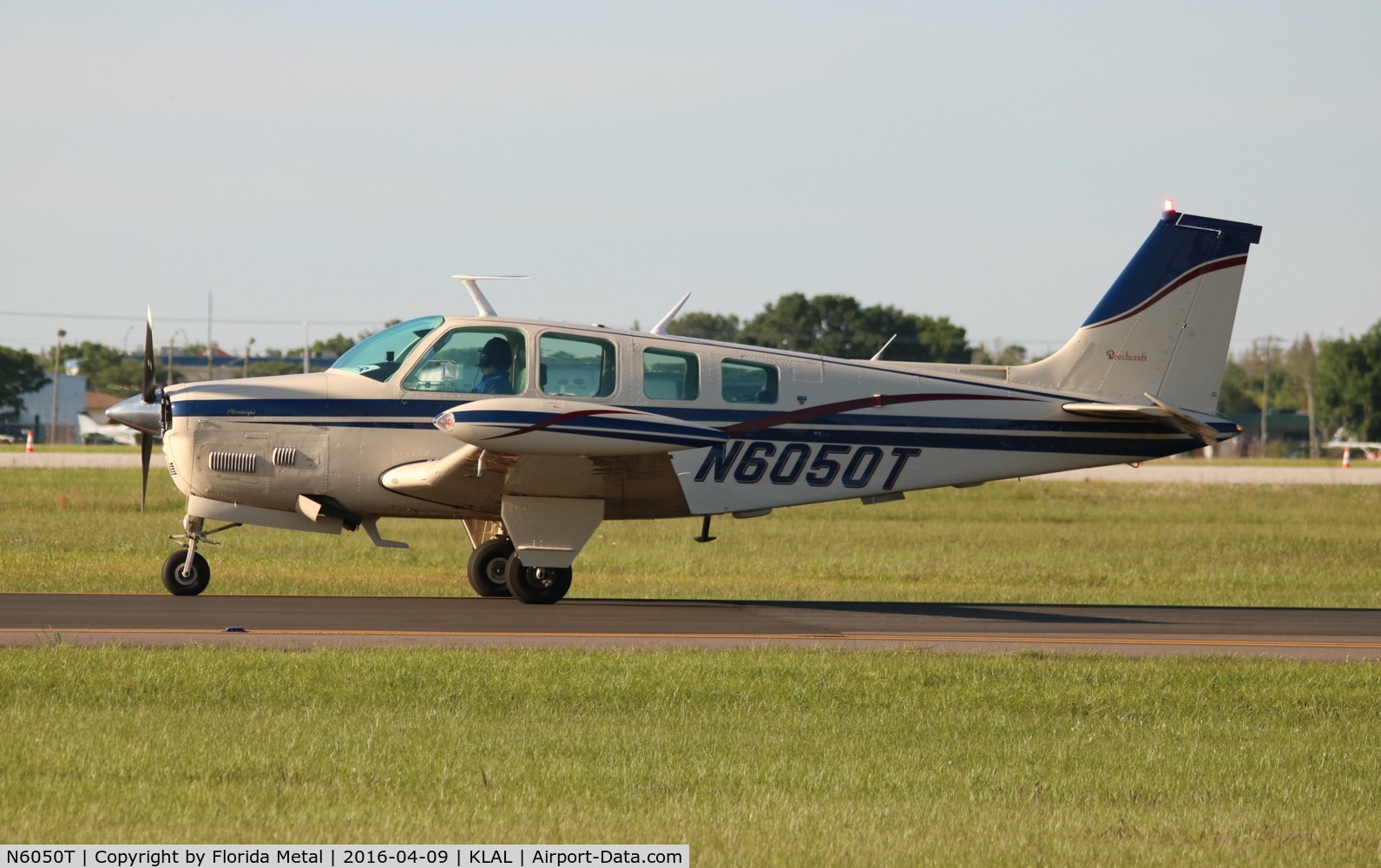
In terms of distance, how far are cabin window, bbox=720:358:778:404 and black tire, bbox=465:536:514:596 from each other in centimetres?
296

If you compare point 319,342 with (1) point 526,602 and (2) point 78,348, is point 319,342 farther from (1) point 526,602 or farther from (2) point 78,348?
(1) point 526,602

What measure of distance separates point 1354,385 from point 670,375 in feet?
369

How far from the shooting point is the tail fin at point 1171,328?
53.9 ft

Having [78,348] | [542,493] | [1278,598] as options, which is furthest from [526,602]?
[78,348]

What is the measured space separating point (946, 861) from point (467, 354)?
955 cm

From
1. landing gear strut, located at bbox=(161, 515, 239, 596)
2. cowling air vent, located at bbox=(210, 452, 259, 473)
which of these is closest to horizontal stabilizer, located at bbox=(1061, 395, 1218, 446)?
cowling air vent, located at bbox=(210, 452, 259, 473)

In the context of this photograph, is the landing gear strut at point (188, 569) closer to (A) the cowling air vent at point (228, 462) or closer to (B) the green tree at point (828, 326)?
(A) the cowling air vent at point (228, 462)

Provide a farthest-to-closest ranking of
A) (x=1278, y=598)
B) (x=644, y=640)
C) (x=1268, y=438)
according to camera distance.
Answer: (x=1268, y=438) → (x=1278, y=598) → (x=644, y=640)

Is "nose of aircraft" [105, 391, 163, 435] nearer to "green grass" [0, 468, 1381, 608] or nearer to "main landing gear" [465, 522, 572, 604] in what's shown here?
"green grass" [0, 468, 1381, 608]

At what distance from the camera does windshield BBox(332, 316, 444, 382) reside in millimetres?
14875

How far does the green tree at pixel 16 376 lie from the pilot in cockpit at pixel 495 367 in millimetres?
95441

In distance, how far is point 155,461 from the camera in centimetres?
5241
